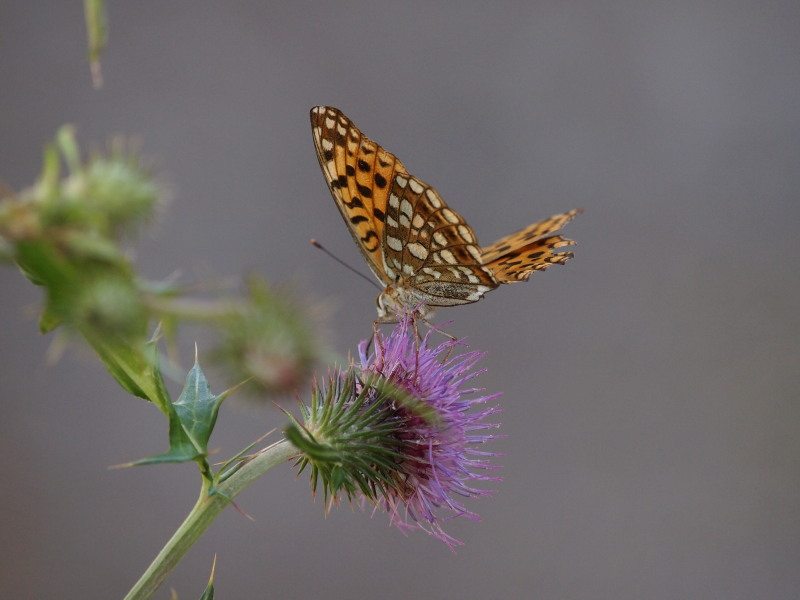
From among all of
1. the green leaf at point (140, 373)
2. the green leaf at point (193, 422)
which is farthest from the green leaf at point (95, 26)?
the green leaf at point (193, 422)

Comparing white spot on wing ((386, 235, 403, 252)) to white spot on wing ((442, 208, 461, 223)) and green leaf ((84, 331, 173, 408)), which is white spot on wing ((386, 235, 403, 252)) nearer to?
white spot on wing ((442, 208, 461, 223))

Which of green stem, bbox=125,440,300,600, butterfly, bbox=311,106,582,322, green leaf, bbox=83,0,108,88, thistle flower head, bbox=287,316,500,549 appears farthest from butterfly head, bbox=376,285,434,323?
green leaf, bbox=83,0,108,88

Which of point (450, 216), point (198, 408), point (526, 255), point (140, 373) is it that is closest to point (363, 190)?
point (450, 216)

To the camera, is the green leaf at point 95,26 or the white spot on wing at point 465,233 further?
the white spot on wing at point 465,233

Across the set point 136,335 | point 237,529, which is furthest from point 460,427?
point 237,529

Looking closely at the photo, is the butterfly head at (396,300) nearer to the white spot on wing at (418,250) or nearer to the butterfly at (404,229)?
the butterfly at (404,229)

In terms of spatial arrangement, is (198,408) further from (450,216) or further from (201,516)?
(450,216)
